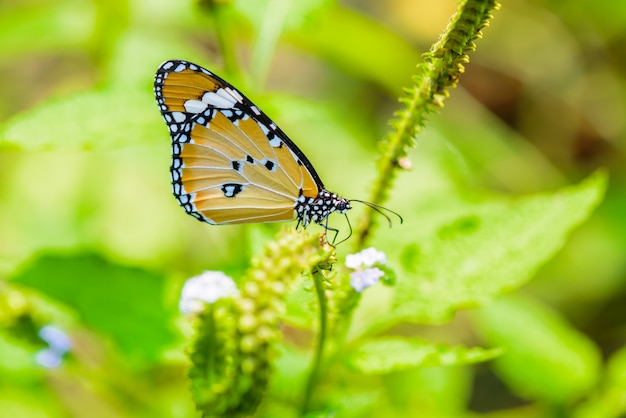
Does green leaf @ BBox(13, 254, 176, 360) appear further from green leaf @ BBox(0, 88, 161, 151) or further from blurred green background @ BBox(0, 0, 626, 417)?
green leaf @ BBox(0, 88, 161, 151)

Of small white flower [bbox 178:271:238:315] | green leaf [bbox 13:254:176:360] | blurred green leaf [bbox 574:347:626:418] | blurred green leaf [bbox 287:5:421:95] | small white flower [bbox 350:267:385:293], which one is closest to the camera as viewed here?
small white flower [bbox 178:271:238:315]

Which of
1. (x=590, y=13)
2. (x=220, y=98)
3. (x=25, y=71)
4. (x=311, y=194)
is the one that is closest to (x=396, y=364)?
(x=311, y=194)

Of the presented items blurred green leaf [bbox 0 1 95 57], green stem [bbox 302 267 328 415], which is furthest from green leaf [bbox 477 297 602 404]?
blurred green leaf [bbox 0 1 95 57]

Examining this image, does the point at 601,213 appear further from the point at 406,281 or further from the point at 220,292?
the point at 220,292

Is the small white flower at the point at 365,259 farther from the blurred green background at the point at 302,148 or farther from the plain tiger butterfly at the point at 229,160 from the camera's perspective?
the plain tiger butterfly at the point at 229,160

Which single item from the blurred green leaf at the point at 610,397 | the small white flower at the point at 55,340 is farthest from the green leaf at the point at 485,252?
the small white flower at the point at 55,340

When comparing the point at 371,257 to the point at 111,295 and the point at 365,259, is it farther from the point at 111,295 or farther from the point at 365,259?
the point at 111,295
